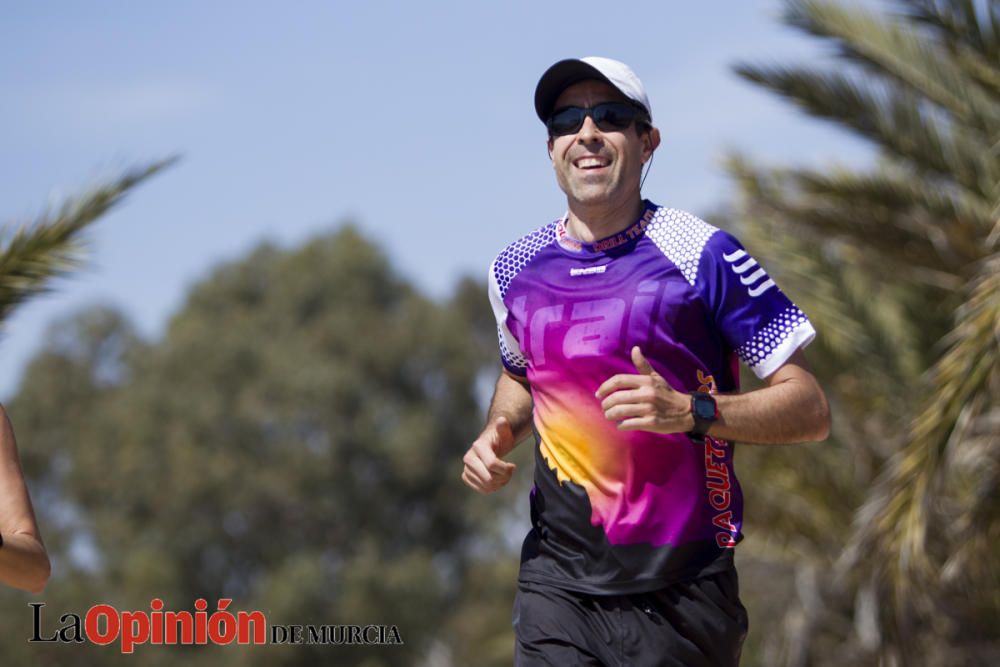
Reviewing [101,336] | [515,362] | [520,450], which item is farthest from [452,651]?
[515,362]

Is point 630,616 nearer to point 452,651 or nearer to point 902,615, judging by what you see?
point 902,615

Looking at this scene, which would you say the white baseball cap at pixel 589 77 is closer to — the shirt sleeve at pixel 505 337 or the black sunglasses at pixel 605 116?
the black sunglasses at pixel 605 116

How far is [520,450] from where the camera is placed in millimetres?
26406

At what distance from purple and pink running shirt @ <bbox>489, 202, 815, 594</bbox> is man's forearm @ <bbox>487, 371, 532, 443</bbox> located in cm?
26

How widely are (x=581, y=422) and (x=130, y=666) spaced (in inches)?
1175

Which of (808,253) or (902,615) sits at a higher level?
(808,253)

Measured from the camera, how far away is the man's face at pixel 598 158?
382cm

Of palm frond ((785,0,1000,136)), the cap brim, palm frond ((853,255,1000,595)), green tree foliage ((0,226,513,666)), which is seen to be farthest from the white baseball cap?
green tree foliage ((0,226,513,666))

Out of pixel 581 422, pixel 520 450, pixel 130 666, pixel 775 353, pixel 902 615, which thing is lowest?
pixel 130 666

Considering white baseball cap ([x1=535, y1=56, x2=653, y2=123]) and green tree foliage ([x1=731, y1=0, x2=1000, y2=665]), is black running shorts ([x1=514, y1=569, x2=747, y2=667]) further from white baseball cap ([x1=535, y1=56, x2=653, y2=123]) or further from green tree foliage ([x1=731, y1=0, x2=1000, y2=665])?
green tree foliage ([x1=731, y1=0, x2=1000, y2=665])

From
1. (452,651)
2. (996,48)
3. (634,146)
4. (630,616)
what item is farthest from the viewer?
(452,651)

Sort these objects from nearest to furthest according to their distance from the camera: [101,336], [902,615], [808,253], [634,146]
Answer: [634,146]
[902,615]
[808,253]
[101,336]

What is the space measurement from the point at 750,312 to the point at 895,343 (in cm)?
884

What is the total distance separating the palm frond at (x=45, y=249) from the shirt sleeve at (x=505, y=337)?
9.64 ft
